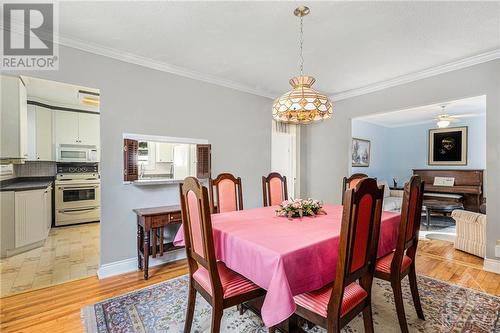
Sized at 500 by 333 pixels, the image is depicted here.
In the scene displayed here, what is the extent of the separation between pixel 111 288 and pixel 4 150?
205cm

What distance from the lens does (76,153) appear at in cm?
513

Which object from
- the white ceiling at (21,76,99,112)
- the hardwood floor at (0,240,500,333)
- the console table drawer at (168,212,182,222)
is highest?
the white ceiling at (21,76,99,112)

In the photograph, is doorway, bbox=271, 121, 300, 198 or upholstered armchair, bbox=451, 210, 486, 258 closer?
upholstered armchair, bbox=451, 210, 486, 258

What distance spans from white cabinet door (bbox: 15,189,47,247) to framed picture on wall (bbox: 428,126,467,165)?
8.69m

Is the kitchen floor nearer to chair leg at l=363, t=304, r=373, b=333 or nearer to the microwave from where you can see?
the microwave

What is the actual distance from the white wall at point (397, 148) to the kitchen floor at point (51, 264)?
601 cm

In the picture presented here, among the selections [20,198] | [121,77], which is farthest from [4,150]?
[121,77]

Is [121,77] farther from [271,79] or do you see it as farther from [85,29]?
[271,79]

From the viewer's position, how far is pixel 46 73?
8.34ft

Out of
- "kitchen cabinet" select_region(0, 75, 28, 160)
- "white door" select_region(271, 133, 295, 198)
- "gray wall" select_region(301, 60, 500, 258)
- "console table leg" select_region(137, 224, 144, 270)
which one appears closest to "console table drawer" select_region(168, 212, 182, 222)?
"console table leg" select_region(137, 224, 144, 270)

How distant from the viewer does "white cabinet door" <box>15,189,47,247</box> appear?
11.2ft

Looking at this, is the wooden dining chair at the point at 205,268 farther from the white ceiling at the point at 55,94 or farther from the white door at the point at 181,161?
the white ceiling at the point at 55,94

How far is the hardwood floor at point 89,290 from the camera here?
1.97 meters

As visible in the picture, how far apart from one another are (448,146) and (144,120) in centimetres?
736
